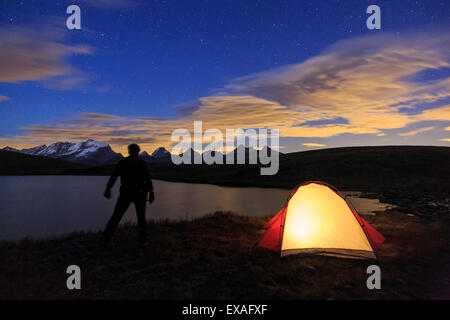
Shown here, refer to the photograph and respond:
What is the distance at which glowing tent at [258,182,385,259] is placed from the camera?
908 centimetres

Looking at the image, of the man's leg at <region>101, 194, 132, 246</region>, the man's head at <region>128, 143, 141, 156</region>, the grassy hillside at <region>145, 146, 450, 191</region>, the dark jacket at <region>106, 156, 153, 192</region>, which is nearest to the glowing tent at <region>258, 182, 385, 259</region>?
the dark jacket at <region>106, 156, 153, 192</region>

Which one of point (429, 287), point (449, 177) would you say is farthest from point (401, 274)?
point (449, 177)

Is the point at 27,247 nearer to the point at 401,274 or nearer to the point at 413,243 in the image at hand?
the point at 401,274

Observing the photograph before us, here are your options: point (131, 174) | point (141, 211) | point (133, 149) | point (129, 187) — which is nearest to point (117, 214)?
point (141, 211)

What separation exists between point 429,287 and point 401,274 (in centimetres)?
77

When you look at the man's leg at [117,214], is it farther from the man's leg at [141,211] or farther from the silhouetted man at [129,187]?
the man's leg at [141,211]

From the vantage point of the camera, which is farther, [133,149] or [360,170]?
[360,170]

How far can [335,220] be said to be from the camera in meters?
9.48

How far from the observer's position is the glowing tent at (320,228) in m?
9.08

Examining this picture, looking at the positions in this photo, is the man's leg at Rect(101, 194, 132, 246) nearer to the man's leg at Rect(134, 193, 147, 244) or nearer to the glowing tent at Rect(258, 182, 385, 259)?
the man's leg at Rect(134, 193, 147, 244)

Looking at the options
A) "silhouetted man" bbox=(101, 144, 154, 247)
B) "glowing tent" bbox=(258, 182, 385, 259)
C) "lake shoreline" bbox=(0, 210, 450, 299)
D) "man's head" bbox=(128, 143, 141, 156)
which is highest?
"man's head" bbox=(128, 143, 141, 156)

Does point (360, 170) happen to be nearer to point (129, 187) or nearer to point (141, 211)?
point (141, 211)

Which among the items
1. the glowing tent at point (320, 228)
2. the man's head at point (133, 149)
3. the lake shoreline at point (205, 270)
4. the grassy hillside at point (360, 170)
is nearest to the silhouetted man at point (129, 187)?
the man's head at point (133, 149)

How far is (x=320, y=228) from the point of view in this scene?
9.43 m
